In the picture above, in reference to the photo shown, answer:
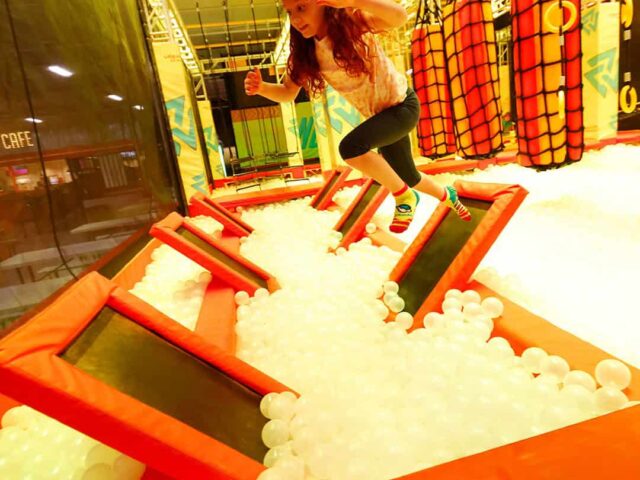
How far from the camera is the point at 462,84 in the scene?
3.05m

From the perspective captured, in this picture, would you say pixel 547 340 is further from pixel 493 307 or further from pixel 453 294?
pixel 453 294

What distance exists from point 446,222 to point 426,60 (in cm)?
241

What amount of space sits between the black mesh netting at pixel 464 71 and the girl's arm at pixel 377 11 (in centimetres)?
164

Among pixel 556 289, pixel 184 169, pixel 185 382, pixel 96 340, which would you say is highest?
pixel 184 169

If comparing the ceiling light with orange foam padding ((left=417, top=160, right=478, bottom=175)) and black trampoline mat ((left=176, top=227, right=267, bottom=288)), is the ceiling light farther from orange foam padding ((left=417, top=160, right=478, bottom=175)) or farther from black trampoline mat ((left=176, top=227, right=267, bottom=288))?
orange foam padding ((left=417, top=160, right=478, bottom=175))

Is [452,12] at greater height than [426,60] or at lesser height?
greater

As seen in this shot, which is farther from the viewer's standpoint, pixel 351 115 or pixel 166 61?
pixel 351 115

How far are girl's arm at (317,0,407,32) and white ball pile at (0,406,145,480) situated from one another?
1372 mm

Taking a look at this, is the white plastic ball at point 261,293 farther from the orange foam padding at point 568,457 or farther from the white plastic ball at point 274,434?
the orange foam padding at point 568,457

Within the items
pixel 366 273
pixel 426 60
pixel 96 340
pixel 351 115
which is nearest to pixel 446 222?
pixel 366 273

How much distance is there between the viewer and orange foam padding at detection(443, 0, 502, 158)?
2742mm

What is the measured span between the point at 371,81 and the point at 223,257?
1.18 meters

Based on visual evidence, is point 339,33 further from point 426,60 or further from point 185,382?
point 426,60

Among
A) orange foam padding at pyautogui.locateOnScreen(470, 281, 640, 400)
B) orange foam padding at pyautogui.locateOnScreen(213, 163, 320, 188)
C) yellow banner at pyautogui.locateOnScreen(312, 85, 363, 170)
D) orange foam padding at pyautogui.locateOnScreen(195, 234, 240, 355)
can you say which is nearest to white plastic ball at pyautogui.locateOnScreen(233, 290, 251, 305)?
orange foam padding at pyautogui.locateOnScreen(195, 234, 240, 355)
